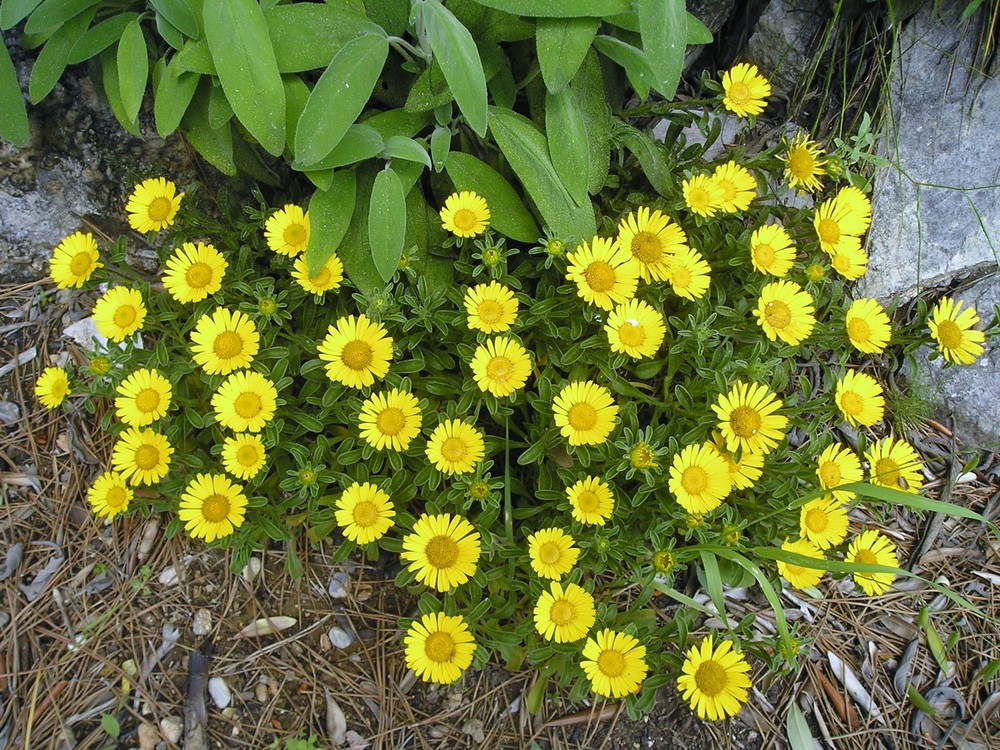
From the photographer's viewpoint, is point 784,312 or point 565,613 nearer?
point 565,613

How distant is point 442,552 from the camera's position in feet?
6.35

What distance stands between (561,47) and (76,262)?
4.75ft

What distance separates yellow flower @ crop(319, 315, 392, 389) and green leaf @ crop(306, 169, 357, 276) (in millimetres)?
177

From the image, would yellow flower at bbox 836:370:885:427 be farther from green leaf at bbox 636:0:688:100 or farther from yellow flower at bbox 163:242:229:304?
yellow flower at bbox 163:242:229:304

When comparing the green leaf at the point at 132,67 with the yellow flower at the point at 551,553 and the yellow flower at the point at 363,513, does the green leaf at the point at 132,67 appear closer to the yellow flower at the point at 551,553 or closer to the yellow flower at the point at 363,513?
the yellow flower at the point at 363,513

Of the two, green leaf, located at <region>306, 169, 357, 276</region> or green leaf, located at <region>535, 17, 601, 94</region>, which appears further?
green leaf, located at <region>306, 169, 357, 276</region>

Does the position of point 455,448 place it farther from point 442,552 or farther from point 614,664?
point 614,664

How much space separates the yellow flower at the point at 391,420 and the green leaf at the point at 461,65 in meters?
0.71

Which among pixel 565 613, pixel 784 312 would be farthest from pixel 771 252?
pixel 565 613

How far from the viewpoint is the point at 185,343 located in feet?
7.16

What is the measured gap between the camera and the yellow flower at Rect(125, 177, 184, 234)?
85.3 inches

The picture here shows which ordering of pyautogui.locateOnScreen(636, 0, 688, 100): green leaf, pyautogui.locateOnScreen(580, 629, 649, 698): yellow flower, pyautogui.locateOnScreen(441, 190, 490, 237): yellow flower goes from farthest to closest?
pyautogui.locateOnScreen(441, 190, 490, 237): yellow flower, pyautogui.locateOnScreen(580, 629, 649, 698): yellow flower, pyautogui.locateOnScreen(636, 0, 688, 100): green leaf

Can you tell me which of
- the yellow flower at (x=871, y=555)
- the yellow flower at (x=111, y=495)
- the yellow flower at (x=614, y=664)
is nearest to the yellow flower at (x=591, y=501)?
the yellow flower at (x=614, y=664)

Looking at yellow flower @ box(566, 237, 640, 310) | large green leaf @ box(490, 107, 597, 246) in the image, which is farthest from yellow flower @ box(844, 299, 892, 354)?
large green leaf @ box(490, 107, 597, 246)
